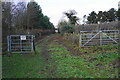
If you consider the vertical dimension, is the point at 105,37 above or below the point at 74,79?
above

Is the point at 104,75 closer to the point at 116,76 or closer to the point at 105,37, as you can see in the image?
the point at 116,76

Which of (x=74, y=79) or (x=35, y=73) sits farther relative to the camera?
(x=35, y=73)

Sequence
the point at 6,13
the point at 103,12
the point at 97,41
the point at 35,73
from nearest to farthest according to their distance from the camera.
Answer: the point at 35,73 → the point at 97,41 → the point at 6,13 → the point at 103,12

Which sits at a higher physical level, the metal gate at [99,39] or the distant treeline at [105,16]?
the distant treeline at [105,16]

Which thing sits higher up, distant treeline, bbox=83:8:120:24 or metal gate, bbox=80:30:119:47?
distant treeline, bbox=83:8:120:24

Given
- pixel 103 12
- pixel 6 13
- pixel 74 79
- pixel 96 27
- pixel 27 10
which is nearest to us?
pixel 74 79

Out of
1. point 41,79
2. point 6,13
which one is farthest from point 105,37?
point 6,13

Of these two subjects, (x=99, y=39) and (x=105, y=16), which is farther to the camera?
(x=105, y=16)

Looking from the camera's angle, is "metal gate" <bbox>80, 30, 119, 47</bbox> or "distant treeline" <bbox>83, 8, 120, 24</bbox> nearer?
"metal gate" <bbox>80, 30, 119, 47</bbox>

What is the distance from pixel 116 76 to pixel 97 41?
6.16 metres

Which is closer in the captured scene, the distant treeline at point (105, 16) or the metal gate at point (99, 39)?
the metal gate at point (99, 39)

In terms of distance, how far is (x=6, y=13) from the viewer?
13.0 m

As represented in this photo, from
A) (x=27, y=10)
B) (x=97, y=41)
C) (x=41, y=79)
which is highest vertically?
(x=27, y=10)

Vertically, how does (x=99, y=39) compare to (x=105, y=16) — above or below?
below
